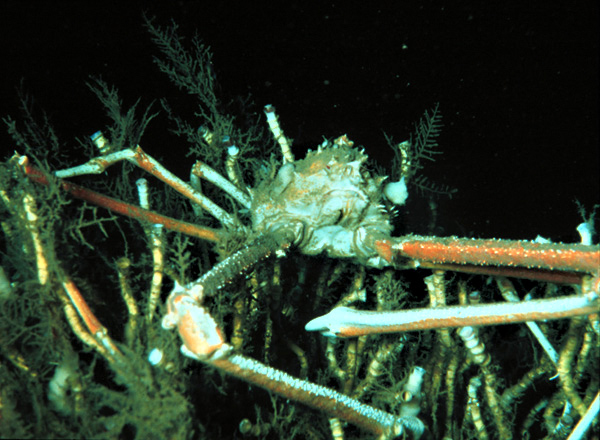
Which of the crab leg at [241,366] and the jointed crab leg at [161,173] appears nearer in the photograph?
the crab leg at [241,366]

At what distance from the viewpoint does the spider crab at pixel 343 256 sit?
1.24 m

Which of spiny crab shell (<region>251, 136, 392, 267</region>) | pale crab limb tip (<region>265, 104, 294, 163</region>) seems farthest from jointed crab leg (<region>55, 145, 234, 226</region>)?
pale crab limb tip (<region>265, 104, 294, 163</region>)

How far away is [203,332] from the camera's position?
1161 mm

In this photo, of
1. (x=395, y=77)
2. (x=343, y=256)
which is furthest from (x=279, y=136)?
(x=395, y=77)

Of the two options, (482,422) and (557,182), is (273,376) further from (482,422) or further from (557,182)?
(557,182)

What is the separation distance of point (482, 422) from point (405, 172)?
55.7 inches

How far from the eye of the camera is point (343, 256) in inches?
76.5

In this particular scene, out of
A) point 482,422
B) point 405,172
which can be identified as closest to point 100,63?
point 405,172

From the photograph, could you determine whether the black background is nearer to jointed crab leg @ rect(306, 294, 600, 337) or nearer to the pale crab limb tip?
the pale crab limb tip

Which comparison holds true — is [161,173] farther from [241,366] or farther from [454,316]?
[454,316]

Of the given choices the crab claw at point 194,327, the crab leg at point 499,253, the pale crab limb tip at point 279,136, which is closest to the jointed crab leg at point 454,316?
the crab leg at point 499,253

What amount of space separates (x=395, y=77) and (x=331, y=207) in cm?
372

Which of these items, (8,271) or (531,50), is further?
(531,50)

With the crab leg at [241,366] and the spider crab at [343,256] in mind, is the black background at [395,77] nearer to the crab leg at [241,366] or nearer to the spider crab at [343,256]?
the spider crab at [343,256]
